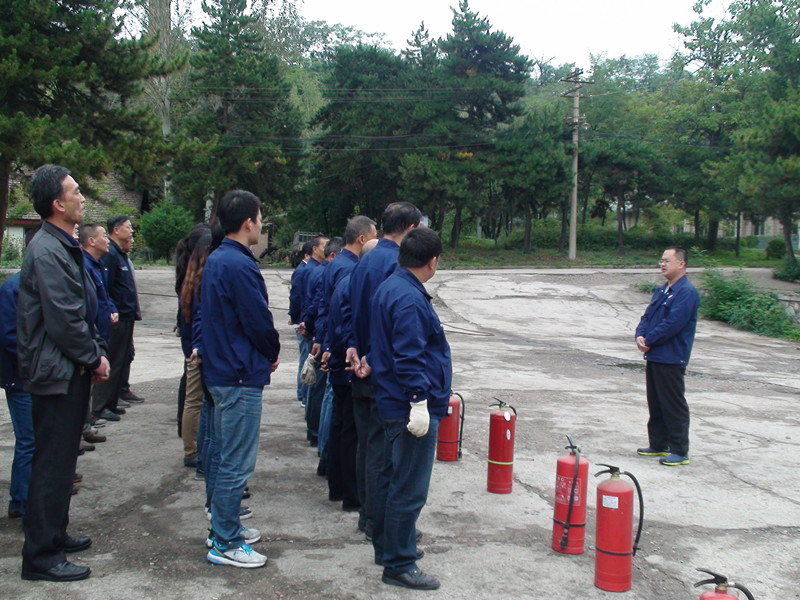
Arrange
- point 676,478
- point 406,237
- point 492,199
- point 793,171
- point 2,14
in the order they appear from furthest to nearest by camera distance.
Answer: point 492,199 < point 793,171 < point 2,14 < point 676,478 < point 406,237

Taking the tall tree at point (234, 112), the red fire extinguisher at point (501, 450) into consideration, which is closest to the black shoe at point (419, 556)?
the red fire extinguisher at point (501, 450)

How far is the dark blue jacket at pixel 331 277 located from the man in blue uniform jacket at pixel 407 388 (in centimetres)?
132

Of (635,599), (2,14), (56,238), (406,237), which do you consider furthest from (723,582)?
(2,14)

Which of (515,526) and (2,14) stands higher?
(2,14)

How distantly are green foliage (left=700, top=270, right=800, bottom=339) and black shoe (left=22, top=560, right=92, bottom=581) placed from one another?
66.4 ft

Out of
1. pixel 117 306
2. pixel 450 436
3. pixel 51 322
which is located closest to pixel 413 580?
pixel 51 322

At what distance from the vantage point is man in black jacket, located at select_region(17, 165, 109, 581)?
12.1 feet

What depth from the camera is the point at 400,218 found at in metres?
4.69

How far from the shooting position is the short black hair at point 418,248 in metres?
3.94

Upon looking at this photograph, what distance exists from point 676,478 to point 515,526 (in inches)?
77.1

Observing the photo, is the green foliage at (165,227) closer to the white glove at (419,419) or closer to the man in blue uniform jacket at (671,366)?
the man in blue uniform jacket at (671,366)

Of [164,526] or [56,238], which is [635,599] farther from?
[56,238]

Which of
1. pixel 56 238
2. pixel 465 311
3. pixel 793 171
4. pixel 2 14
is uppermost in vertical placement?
pixel 2 14

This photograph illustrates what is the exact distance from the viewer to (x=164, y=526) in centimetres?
464
